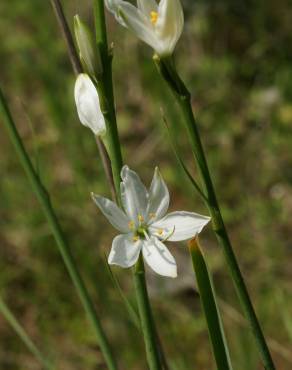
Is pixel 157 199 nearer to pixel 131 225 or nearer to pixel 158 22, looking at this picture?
pixel 131 225

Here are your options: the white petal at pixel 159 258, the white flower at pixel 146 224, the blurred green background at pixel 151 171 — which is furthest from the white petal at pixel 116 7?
the blurred green background at pixel 151 171

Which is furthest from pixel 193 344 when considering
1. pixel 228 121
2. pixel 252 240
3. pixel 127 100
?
pixel 127 100

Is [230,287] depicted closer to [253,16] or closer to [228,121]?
[228,121]

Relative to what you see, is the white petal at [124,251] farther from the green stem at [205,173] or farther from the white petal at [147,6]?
the white petal at [147,6]

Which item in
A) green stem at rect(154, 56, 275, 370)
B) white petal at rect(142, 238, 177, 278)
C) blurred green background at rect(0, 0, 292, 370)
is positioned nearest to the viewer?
green stem at rect(154, 56, 275, 370)

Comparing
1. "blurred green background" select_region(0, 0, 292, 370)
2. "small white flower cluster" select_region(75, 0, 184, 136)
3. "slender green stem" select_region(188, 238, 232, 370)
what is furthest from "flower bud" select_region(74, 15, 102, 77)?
"blurred green background" select_region(0, 0, 292, 370)

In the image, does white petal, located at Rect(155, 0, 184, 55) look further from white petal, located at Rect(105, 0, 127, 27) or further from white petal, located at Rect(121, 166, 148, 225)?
white petal, located at Rect(121, 166, 148, 225)
